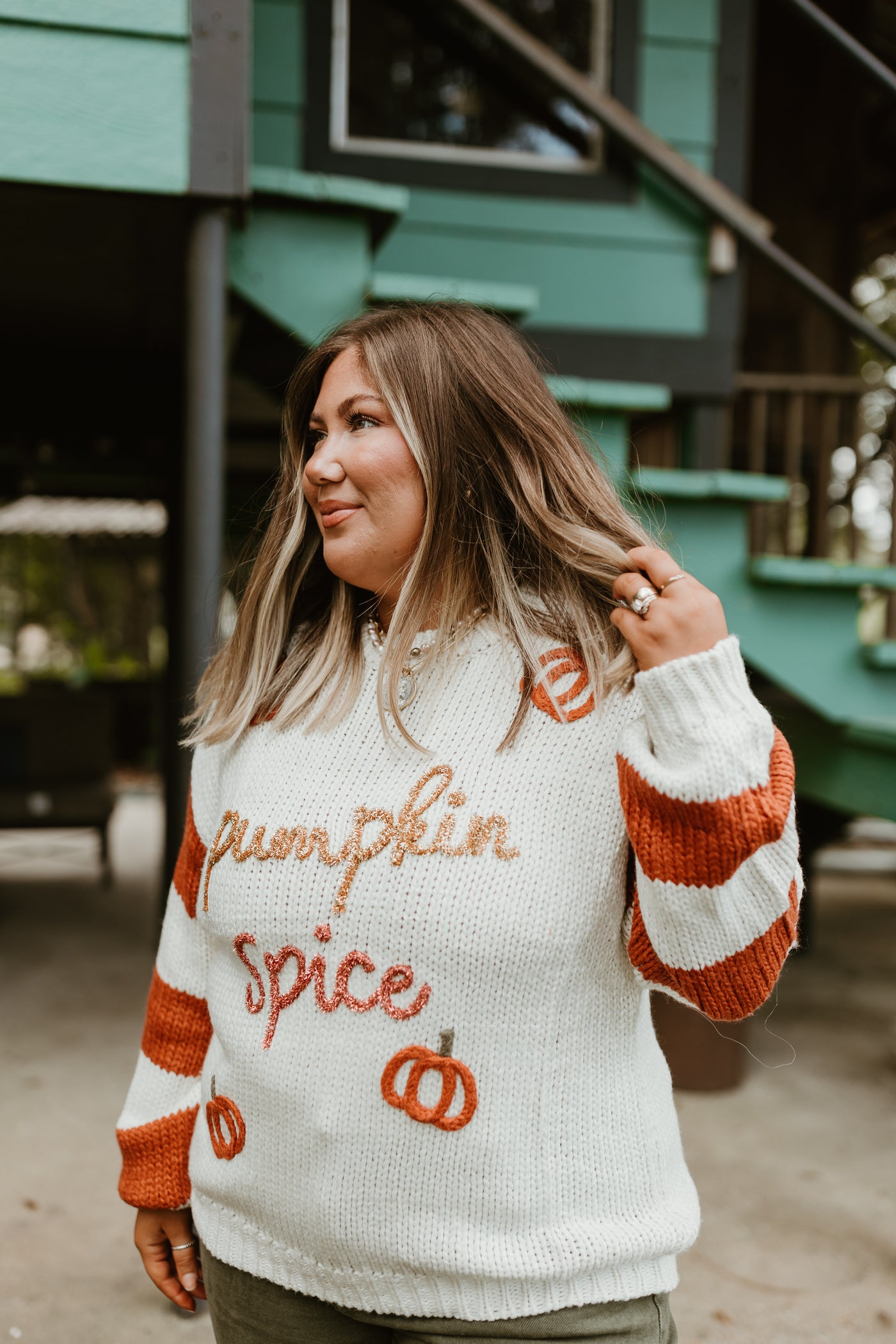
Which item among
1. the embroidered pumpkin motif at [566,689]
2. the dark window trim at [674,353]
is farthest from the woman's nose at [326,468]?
the dark window trim at [674,353]

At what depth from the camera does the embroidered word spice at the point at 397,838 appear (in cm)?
110

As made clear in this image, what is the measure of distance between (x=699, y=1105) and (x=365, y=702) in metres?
2.76

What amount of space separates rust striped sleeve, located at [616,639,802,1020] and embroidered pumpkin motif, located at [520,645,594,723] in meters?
0.11

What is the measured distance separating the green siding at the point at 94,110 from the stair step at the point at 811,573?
1.83 metres

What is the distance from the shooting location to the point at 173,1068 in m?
1.40

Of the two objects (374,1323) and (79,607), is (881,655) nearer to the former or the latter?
(374,1323)

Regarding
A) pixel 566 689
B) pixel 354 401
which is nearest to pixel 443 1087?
pixel 566 689

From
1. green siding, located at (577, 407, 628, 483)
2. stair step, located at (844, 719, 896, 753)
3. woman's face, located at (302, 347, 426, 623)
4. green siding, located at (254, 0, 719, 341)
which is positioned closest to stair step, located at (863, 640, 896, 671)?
stair step, located at (844, 719, 896, 753)

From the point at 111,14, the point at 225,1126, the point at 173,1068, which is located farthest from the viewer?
the point at 111,14

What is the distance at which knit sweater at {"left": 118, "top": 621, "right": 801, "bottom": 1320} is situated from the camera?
40.3 inches

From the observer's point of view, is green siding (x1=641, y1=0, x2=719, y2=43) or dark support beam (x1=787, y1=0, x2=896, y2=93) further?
green siding (x1=641, y1=0, x2=719, y2=43)

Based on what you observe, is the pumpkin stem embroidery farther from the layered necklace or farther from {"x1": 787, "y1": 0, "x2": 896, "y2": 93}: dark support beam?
{"x1": 787, "y1": 0, "x2": 896, "y2": 93}: dark support beam

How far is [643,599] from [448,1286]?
706 millimetres

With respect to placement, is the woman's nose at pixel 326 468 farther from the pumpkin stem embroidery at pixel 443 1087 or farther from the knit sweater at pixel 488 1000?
the pumpkin stem embroidery at pixel 443 1087
